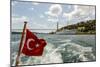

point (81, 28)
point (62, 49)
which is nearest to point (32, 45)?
point (62, 49)

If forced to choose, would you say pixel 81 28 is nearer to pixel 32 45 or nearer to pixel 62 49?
pixel 62 49

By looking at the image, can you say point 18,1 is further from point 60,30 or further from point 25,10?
point 60,30

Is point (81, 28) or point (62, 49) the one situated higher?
point (81, 28)

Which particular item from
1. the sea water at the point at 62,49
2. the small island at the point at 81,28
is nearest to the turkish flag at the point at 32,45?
the sea water at the point at 62,49

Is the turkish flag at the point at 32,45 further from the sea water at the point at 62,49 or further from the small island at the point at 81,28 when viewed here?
the small island at the point at 81,28

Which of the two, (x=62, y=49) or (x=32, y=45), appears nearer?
(x=32, y=45)

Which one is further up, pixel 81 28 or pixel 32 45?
pixel 81 28

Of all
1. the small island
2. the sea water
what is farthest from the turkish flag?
the small island
